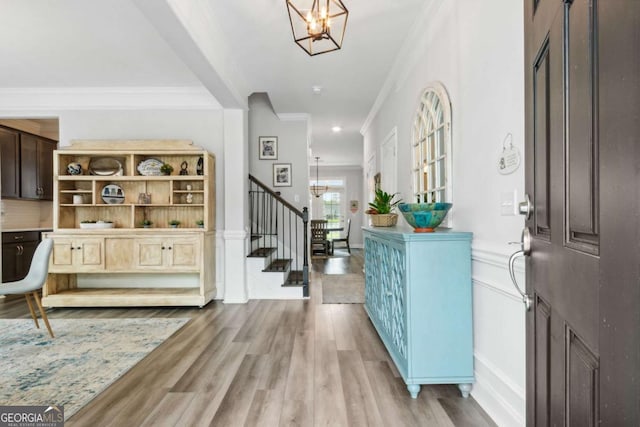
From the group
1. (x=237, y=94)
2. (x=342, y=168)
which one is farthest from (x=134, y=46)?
(x=342, y=168)

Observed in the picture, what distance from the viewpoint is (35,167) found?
5359 mm

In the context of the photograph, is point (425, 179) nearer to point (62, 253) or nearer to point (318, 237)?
point (62, 253)

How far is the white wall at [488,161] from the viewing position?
1623 millimetres

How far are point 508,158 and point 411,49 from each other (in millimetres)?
1979

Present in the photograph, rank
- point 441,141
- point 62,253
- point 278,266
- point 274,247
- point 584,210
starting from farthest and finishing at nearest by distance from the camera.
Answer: point 274,247, point 278,266, point 62,253, point 441,141, point 584,210

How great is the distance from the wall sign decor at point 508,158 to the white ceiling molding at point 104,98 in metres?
3.81

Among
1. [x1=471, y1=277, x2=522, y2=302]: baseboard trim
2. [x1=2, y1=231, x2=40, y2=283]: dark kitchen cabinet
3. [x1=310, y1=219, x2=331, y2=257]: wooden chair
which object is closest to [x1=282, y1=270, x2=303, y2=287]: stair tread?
[x1=471, y1=277, x2=522, y2=302]: baseboard trim

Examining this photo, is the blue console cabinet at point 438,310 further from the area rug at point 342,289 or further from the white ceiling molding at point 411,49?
the area rug at point 342,289

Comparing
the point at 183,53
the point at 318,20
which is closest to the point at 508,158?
the point at 318,20

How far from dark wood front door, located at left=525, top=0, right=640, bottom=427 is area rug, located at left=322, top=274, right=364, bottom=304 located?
3398 millimetres

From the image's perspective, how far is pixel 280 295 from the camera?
4461 mm

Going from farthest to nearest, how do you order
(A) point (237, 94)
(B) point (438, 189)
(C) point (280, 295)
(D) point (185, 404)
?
(C) point (280, 295) → (A) point (237, 94) → (B) point (438, 189) → (D) point (185, 404)

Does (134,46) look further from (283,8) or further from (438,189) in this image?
(438,189)

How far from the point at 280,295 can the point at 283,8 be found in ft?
10.7
